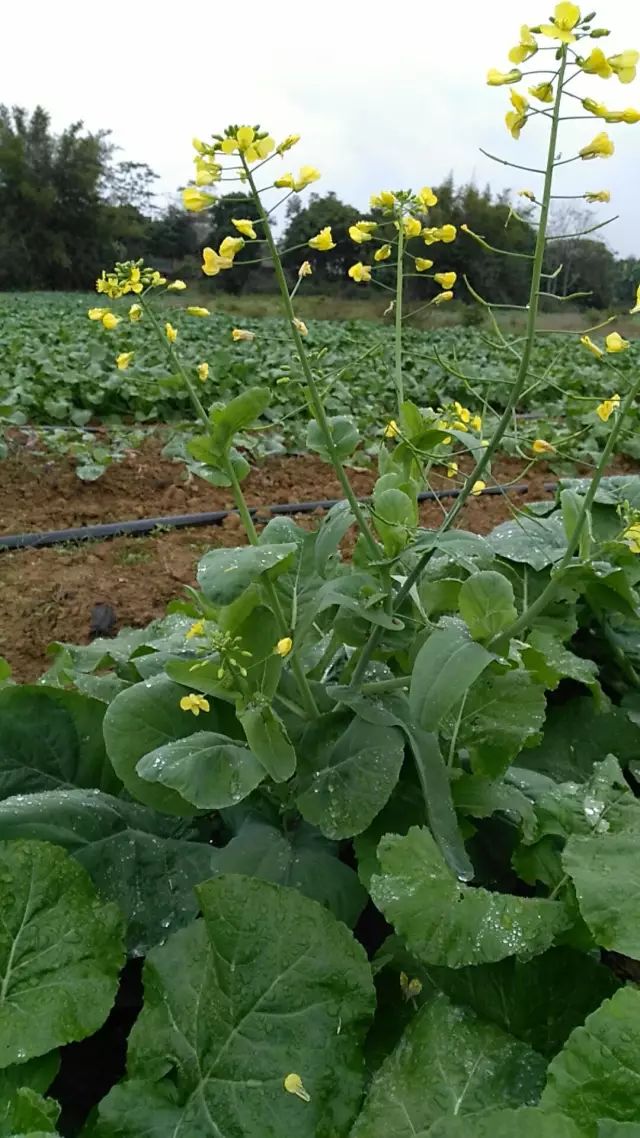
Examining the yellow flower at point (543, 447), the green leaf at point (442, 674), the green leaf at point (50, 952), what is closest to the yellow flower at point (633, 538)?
the yellow flower at point (543, 447)

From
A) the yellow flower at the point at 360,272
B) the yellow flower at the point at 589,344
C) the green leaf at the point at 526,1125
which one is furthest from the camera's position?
the yellow flower at the point at 360,272

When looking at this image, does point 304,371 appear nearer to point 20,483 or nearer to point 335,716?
point 335,716

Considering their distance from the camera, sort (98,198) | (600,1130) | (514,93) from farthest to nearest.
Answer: (98,198), (514,93), (600,1130)

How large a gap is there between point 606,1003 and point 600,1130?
0.14m

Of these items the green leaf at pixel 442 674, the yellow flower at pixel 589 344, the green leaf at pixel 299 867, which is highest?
the yellow flower at pixel 589 344

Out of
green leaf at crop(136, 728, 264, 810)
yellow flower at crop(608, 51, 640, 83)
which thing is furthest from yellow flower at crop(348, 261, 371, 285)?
green leaf at crop(136, 728, 264, 810)

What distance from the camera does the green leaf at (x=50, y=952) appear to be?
1189 mm

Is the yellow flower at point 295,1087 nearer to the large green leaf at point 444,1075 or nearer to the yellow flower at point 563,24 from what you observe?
the large green leaf at point 444,1075

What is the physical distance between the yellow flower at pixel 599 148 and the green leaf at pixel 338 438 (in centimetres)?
60

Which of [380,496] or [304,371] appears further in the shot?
[380,496]

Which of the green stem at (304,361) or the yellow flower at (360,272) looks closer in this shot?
the green stem at (304,361)

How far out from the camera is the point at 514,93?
1132 mm

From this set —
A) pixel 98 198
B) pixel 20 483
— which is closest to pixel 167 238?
pixel 98 198

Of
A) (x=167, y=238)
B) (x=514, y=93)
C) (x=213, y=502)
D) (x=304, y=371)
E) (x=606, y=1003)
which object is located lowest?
(x=213, y=502)
